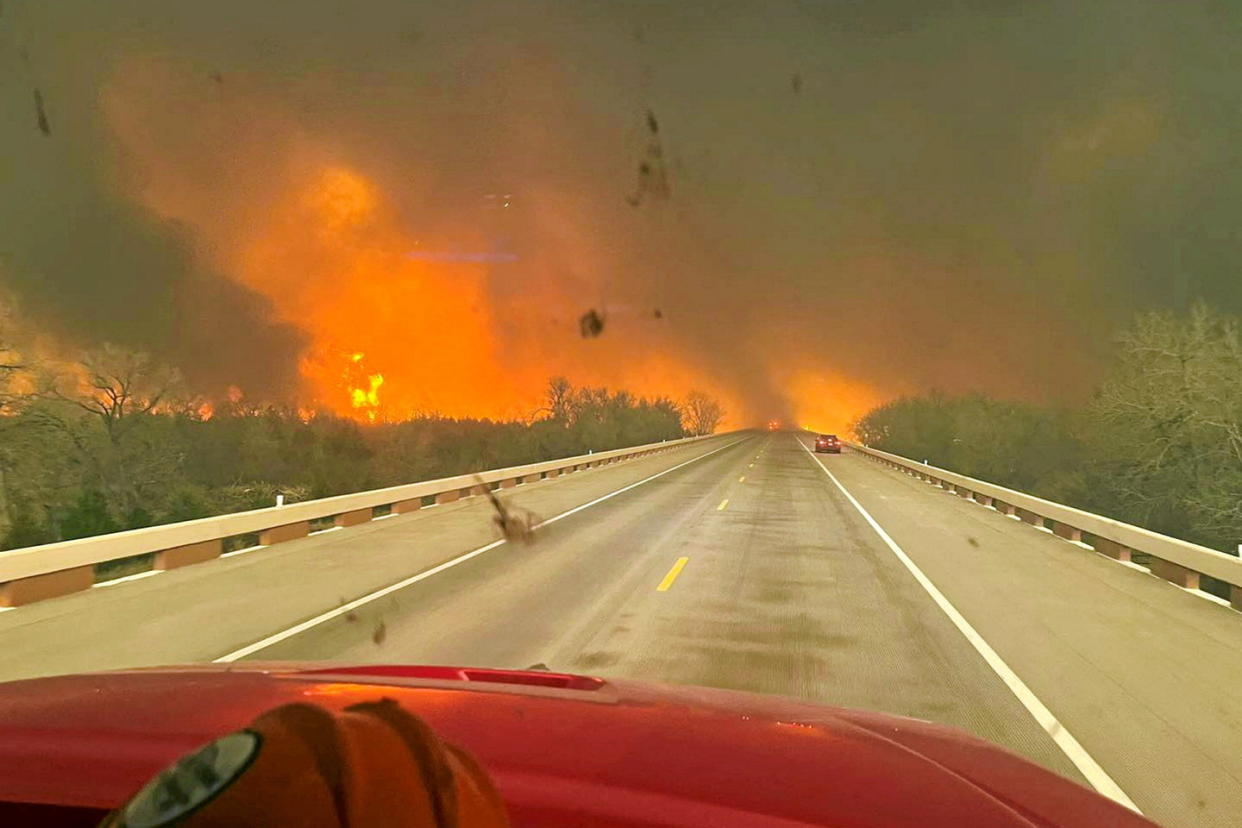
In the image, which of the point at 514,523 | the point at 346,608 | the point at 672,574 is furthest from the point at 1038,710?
the point at 514,523

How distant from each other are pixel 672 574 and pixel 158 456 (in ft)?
71.1

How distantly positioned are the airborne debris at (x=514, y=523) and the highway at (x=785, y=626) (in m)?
0.56

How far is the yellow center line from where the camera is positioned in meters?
11.4

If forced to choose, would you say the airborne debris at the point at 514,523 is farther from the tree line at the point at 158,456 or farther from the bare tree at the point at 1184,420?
the bare tree at the point at 1184,420

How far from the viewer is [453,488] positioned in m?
24.6

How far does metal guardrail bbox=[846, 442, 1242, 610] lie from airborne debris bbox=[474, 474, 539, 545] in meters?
9.87

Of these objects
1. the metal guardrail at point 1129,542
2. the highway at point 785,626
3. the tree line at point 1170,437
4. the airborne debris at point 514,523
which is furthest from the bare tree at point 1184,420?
the airborne debris at point 514,523

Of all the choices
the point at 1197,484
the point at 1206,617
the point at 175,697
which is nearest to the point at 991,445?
the point at 1197,484

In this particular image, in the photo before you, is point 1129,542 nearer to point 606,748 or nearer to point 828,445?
point 606,748

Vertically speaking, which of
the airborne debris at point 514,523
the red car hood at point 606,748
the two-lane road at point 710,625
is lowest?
the two-lane road at point 710,625

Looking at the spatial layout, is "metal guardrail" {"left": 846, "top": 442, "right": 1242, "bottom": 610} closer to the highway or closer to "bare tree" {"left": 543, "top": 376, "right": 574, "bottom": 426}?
the highway

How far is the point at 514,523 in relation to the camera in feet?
63.2

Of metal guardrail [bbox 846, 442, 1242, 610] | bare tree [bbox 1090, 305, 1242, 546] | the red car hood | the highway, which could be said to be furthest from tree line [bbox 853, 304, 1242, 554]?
the red car hood

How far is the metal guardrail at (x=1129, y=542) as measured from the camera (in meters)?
10.8
